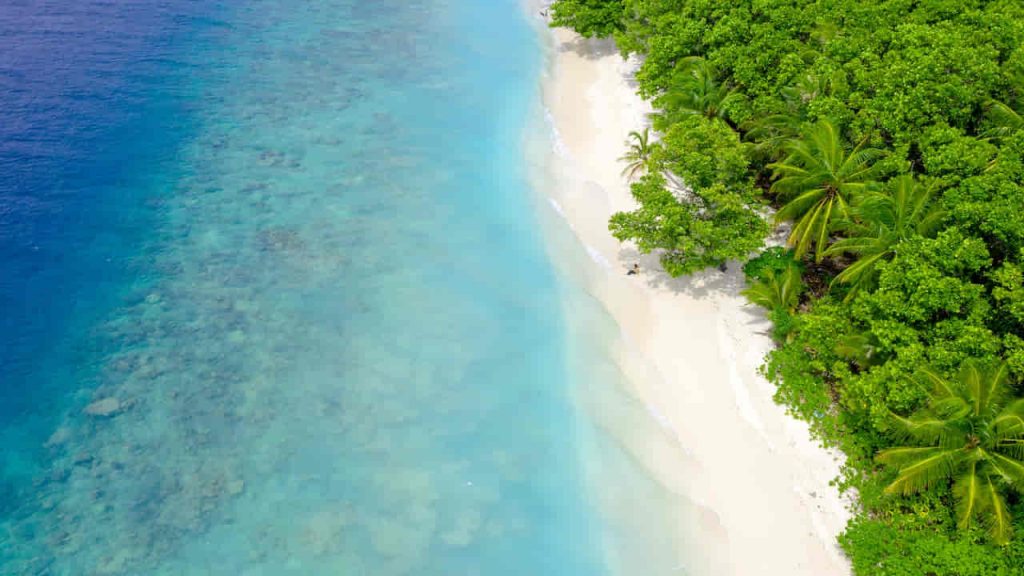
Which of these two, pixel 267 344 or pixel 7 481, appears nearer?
pixel 7 481

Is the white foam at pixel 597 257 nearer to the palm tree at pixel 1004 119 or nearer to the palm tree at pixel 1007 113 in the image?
the palm tree at pixel 1007 113

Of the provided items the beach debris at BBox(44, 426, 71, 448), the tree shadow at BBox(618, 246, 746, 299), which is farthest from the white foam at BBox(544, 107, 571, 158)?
the beach debris at BBox(44, 426, 71, 448)

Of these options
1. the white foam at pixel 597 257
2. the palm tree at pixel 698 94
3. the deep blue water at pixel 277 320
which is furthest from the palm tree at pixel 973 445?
the palm tree at pixel 698 94

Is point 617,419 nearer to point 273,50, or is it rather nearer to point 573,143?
point 573,143

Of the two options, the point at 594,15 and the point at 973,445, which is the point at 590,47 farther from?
the point at 973,445

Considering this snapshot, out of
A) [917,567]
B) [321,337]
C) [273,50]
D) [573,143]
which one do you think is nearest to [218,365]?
[321,337]

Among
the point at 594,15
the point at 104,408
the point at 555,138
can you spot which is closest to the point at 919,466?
the point at 555,138

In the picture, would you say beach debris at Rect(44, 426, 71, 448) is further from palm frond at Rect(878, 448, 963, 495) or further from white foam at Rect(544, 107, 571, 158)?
palm frond at Rect(878, 448, 963, 495)
